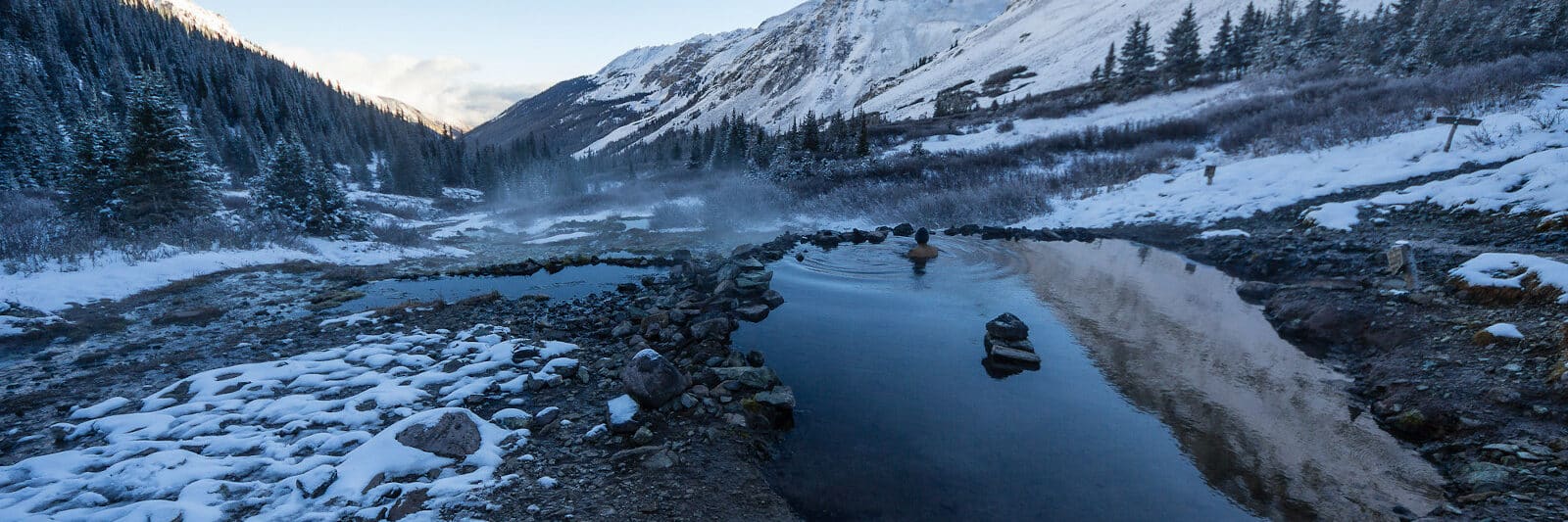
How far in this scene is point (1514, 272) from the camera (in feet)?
25.3

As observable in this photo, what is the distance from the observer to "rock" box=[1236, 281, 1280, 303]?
429 inches

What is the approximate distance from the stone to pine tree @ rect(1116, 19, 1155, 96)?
55897 millimetres

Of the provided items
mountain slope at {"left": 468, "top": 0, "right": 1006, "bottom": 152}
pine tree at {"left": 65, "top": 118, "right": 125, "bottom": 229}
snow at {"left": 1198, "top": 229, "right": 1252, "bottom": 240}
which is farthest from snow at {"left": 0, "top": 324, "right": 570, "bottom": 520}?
mountain slope at {"left": 468, "top": 0, "right": 1006, "bottom": 152}

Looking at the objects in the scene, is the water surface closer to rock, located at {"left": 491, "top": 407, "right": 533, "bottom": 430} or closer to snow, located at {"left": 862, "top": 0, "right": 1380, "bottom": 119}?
rock, located at {"left": 491, "top": 407, "right": 533, "bottom": 430}

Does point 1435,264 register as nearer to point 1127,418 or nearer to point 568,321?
point 1127,418

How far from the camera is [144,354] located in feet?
26.8

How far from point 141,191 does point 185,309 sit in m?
19.9

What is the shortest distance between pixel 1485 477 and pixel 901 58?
13518 centimetres

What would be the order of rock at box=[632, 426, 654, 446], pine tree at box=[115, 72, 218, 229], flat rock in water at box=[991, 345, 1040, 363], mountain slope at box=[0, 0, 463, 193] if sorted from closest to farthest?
rock at box=[632, 426, 654, 446] → flat rock in water at box=[991, 345, 1040, 363] → pine tree at box=[115, 72, 218, 229] → mountain slope at box=[0, 0, 463, 193]

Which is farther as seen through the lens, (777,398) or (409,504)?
(777,398)

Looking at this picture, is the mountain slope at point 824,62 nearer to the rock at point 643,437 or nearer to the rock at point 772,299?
the rock at point 772,299

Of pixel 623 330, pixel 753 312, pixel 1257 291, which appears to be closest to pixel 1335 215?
pixel 1257 291

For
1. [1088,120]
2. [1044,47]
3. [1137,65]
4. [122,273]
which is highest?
[1044,47]

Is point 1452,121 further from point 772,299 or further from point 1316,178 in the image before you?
Answer: point 772,299
